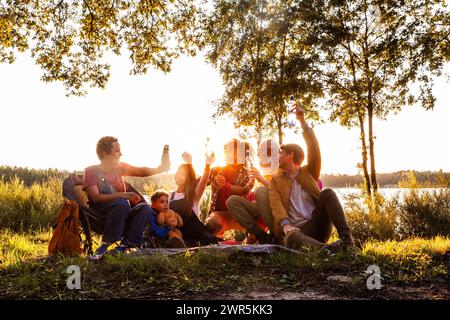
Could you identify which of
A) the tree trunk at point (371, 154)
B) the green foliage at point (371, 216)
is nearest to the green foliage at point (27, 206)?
the green foliage at point (371, 216)

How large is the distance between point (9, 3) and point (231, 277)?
9591 mm

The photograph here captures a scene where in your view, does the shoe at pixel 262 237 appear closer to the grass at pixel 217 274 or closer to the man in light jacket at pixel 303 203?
the man in light jacket at pixel 303 203

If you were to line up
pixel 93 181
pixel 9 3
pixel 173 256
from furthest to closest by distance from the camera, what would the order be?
pixel 9 3, pixel 93 181, pixel 173 256

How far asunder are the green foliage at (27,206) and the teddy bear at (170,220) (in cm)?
489

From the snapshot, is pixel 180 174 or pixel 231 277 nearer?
pixel 231 277

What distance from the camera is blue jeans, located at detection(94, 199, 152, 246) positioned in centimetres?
576

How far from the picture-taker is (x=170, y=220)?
20.7 ft

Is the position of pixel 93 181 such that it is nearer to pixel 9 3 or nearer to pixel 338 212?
pixel 338 212

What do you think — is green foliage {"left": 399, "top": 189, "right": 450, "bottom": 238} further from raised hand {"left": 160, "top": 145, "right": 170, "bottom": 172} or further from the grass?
raised hand {"left": 160, "top": 145, "right": 170, "bottom": 172}

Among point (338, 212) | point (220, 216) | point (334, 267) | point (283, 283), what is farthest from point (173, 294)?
point (220, 216)

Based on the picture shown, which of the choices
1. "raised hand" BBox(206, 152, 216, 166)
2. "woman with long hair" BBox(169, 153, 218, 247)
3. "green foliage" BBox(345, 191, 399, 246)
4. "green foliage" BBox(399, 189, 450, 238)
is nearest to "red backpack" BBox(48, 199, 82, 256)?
"woman with long hair" BBox(169, 153, 218, 247)

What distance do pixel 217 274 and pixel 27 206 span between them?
8.45m

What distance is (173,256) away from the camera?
17.4 ft

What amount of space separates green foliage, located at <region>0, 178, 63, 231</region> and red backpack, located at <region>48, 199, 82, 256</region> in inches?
177
